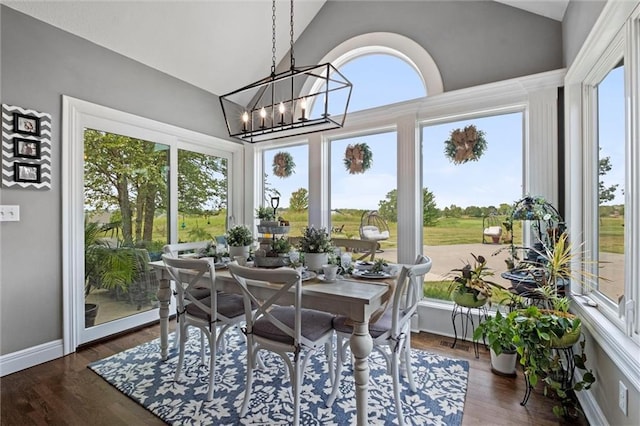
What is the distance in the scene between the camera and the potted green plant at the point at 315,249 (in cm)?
209

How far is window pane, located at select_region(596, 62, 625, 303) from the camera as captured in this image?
5.53 feet

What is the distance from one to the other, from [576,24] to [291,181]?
3175 millimetres

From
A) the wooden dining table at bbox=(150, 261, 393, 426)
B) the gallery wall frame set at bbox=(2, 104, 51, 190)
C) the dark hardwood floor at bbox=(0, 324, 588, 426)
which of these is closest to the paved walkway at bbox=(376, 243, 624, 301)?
the dark hardwood floor at bbox=(0, 324, 588, 426)

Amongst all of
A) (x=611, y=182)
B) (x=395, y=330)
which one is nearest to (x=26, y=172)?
(x=395, y=330)

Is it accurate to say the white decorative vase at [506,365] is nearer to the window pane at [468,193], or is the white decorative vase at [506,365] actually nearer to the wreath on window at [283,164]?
the window pane at [468,193]

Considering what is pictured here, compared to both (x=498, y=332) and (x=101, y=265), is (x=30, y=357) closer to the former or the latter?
(x=101, y=265)

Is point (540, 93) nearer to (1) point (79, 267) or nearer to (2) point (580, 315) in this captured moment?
(2) point (580, 315)

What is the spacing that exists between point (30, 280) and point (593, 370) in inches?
159

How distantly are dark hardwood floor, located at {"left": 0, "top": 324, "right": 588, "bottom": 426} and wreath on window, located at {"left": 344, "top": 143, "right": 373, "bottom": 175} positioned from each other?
2.14 m

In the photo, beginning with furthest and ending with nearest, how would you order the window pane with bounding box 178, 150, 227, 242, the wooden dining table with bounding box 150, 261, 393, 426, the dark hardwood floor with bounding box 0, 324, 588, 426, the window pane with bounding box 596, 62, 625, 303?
the window pane with bounding box 178, 150, 227, 242, the dark hardwood floor with bounding box 0, 324, 588, 426, the window pane with bounding box 596, 62, 625, 303, the wooden dining table with bounding box 150, 261, 393, 426

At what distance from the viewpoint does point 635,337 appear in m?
1.45

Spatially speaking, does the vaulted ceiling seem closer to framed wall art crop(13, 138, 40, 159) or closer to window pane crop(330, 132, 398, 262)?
framed wall art crop(13, 138, 40, 159)

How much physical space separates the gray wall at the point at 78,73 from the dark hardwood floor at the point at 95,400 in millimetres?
375

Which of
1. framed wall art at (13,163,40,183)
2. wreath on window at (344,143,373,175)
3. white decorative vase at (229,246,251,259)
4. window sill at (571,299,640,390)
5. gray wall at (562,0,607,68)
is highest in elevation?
gray wall at (562,0,607,68)
